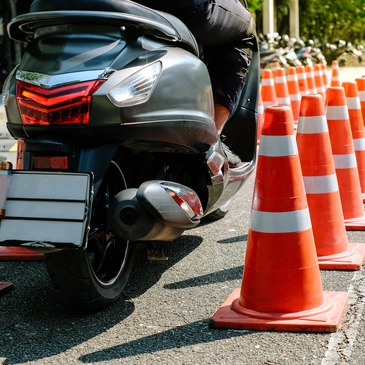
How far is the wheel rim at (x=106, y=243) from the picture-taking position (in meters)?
4.00

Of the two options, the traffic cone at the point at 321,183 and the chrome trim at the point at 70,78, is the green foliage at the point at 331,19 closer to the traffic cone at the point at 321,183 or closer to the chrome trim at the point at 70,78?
the traffic cone at the point at 321,183

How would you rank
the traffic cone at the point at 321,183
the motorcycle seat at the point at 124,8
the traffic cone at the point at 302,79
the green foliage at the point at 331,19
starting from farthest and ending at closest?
the green foliage at the point at 331,19 → the traffic cone at the point at 302,79 → the traffic cone at the point at 321,183 → the motorcycle seat at the point at 124,8

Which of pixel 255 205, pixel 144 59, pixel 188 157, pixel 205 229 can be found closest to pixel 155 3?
pixel 144 59

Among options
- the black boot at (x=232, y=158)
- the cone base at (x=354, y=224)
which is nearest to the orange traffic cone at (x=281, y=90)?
the cone base at (x=354, y=224)

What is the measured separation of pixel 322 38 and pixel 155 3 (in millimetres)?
41203

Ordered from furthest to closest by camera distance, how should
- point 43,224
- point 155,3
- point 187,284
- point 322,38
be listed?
1. point 322,38
2. point 187,284
3. point 155,3
4. point 43,224

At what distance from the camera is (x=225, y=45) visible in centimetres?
510

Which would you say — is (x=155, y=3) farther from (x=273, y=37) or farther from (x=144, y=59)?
(x=273, y=37)

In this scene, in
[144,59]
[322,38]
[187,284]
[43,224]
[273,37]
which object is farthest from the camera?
[322,38]

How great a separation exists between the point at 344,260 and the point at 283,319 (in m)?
1.05

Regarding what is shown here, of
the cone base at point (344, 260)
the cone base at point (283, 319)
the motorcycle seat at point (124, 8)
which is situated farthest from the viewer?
the cone base at point (344, 260)

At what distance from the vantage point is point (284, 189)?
4023mm

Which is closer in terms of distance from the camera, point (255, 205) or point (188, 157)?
point (255, 205)

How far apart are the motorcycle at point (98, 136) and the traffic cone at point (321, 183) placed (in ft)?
2.60
